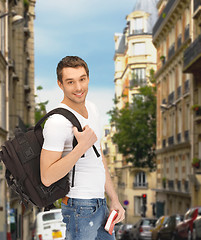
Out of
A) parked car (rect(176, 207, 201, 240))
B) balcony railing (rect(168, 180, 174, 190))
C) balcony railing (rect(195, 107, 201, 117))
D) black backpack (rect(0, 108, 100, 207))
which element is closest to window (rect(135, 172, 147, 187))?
balcony railing (rect(168, 180, 174, 190))

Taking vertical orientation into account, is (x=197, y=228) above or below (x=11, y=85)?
below

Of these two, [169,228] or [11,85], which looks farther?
[11,85]

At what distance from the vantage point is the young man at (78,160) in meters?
3.30

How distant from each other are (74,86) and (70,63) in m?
0.13

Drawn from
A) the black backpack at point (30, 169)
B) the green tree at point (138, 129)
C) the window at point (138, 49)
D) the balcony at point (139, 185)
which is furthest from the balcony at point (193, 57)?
the window at point (138, 49)

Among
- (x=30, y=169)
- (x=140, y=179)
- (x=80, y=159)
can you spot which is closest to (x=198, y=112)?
(x=80, y=159)

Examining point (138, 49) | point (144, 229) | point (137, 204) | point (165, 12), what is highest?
point (138, 49)

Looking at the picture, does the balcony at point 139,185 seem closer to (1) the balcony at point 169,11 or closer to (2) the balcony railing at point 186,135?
(1) the balcony at point 169,11

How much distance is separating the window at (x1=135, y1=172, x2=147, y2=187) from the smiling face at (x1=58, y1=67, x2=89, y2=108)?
80788 mm

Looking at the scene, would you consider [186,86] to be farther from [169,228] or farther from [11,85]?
[169,228]

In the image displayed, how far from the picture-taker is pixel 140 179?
277 ft

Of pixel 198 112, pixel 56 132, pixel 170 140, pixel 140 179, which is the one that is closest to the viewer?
pixel 56 132

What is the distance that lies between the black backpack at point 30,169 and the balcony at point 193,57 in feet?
116

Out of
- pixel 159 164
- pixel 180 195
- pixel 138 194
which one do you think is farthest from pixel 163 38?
pixel 138 194
